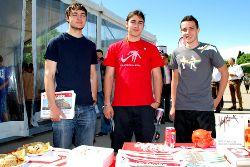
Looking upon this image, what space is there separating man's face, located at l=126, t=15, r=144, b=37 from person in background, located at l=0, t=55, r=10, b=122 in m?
3.21

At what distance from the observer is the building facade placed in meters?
5.63

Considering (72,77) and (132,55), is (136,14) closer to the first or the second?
(132,55)

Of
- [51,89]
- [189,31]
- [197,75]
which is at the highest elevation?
[189,31]

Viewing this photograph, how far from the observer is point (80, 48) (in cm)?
281

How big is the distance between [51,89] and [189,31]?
1.36 meters

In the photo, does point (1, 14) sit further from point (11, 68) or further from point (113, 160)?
point (113, 160)

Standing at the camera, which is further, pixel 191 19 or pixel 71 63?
pixel 191 19

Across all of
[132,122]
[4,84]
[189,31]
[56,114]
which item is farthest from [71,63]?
[4,84]

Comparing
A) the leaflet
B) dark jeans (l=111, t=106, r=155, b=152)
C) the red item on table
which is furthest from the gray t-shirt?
the leaflet

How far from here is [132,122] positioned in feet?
10.2

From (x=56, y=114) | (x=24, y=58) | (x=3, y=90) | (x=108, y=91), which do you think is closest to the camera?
(x=56, y=114)

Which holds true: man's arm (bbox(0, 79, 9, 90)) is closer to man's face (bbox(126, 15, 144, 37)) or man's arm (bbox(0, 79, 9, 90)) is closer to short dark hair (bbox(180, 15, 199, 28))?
man's face (bbox(126, 15, 144, 37))

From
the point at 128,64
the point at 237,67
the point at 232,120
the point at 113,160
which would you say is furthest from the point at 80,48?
the point at 237,67

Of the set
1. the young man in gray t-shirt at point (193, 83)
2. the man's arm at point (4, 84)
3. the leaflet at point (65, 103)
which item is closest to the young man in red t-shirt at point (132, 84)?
the young man in gray t-shirt at point (193, 83)
